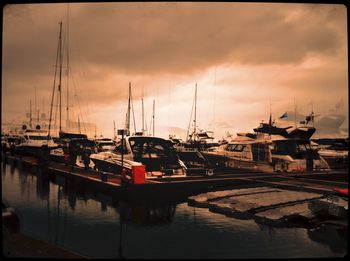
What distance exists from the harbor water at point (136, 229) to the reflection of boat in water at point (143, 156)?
54 centimetres

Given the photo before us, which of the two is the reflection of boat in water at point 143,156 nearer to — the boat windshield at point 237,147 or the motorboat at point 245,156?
the motorboat at point 245,156

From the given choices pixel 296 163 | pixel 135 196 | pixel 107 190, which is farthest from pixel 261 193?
pixel 107 190

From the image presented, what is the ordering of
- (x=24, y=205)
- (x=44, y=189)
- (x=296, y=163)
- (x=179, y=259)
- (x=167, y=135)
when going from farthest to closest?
(x=296, y=163) → (x=167, y=135) → (x=44, y=189) → (x=24, y=205) → (x=179, y=259)

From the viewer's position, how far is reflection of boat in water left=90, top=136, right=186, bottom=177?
5.31 m

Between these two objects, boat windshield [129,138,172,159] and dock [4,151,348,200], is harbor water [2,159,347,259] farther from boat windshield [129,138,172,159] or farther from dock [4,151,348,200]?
boat windshield [129,138,172,159]

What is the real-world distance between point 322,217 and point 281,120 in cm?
183

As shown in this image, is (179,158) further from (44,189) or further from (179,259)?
(44,189)

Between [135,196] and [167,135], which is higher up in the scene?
[167,135]

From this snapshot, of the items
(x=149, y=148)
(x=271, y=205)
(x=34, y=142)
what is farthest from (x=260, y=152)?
(x=34, y=142)

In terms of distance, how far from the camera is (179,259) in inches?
170

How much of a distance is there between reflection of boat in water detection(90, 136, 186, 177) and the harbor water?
540 mm

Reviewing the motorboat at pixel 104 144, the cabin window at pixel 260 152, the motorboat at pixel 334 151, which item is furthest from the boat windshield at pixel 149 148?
the motorboat at pixel 334 151

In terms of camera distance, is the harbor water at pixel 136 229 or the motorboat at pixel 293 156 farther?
the motorboat at pixel 293 156

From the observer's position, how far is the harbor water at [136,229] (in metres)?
4.49
